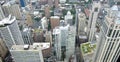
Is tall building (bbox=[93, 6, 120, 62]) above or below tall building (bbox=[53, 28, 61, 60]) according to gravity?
above

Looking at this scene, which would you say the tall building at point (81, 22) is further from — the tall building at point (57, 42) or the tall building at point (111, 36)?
the tall building at point (111, 36)

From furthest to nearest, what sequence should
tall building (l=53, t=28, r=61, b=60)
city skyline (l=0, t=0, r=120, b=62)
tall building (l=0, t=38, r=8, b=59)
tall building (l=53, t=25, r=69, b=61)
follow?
tall building (l=0, t=38, r=8, b=59), tall building (l=53, t=28, r=61, b=60), tall building (l=53, t=25, r=69, b=61), city skyline (l=0, t=0, r=120, b=62)

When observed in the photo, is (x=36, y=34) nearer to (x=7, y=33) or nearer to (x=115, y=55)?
(x=7, y=33)

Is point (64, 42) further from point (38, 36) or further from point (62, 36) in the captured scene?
point (38, 36)

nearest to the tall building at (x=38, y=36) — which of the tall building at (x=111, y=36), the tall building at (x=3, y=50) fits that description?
the tall building at (x=3, y=50)

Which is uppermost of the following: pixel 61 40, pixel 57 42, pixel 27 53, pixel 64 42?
pixel 27 53

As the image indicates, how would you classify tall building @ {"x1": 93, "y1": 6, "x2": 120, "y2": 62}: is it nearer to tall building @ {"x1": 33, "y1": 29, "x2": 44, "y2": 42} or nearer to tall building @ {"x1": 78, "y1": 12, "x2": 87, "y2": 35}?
tall building @ {"x1": 78, "y1": 12, "x2": 87, "y2": 35}

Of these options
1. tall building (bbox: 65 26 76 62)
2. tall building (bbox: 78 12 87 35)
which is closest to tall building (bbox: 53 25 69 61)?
tall building (bbox: 65 26 76 62)

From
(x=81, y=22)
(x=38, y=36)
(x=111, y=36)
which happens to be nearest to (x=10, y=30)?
(x=38, y=36)

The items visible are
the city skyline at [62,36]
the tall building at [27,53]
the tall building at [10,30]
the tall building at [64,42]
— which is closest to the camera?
the city skyline at [62,36]
